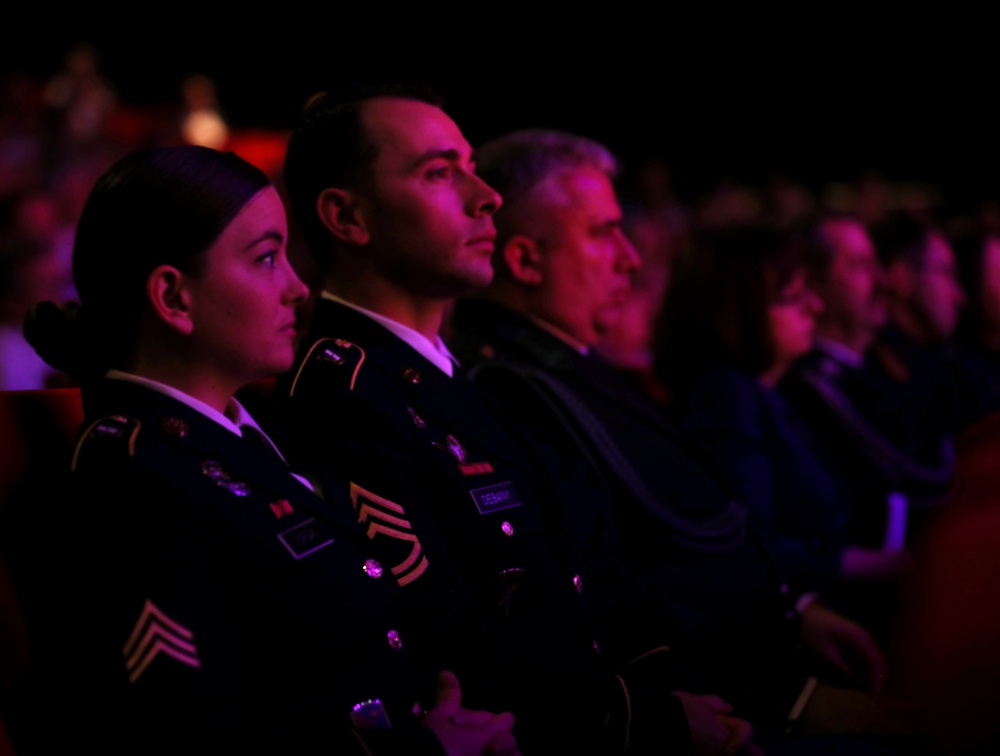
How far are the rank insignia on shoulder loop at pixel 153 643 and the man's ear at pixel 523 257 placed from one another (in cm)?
102

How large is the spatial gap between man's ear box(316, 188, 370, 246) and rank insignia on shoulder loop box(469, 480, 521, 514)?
1.24 feet

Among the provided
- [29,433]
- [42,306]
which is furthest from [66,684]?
[42,306]

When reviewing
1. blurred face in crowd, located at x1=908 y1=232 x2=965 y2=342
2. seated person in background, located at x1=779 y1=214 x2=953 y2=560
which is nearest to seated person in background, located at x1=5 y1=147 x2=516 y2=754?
seated person in background, located at x1=779 y1=214 x2=953 y2=560

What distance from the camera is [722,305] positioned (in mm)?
2234

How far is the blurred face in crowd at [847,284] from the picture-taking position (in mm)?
2787

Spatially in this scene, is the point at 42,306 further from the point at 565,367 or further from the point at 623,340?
the point at 623,340

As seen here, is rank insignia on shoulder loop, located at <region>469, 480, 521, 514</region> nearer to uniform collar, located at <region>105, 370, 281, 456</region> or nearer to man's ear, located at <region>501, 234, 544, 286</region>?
uniform collar, located at <region>105, 370, 281, 456</region>

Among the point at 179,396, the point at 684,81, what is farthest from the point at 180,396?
the point at 684,81

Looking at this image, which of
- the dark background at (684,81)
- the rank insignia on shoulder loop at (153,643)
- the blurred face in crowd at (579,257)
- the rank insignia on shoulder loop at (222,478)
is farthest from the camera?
the dark background at (684,81)

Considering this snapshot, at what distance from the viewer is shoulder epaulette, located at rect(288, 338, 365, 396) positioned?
1.32 metres

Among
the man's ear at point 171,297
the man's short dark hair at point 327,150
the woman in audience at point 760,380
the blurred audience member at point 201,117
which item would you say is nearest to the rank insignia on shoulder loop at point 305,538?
the man's ear at point 171,297

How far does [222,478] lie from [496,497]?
1.32 ft

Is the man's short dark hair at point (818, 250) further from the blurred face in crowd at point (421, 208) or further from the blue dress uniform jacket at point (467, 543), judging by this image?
the blue dress uniform jacket at point (467, 543)

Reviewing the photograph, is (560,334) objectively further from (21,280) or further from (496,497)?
(21,280)
